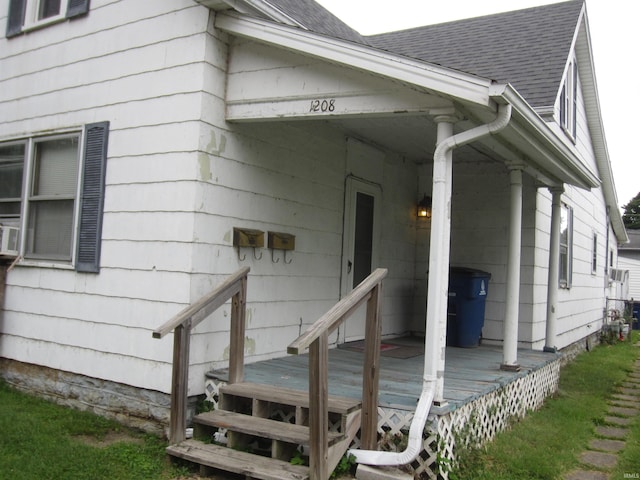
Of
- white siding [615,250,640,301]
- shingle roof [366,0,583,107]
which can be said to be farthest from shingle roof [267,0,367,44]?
white siding [615,250,640,301]

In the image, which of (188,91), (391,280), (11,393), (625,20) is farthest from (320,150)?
(625,20)

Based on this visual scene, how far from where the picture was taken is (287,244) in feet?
18.1

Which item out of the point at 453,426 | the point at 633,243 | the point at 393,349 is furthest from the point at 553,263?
the point at 633,243

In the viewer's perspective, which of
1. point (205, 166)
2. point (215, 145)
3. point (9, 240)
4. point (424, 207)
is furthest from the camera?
point (424, 207)

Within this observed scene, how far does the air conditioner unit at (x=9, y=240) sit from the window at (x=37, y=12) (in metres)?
2.08

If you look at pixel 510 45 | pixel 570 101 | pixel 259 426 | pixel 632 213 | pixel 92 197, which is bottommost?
pixel 259 426

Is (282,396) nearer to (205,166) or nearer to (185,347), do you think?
(185,347)

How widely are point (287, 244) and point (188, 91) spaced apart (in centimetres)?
162

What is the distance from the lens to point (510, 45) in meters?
8.13

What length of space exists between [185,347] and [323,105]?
205cm

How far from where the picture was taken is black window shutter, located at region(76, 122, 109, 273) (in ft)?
17.3

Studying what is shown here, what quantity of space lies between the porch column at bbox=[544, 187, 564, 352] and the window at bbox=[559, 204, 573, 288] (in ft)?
6.91

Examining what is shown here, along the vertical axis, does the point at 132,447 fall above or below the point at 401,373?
below

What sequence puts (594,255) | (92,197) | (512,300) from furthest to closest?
1. (594,255)
2. (512,300)
3. (92,197)
